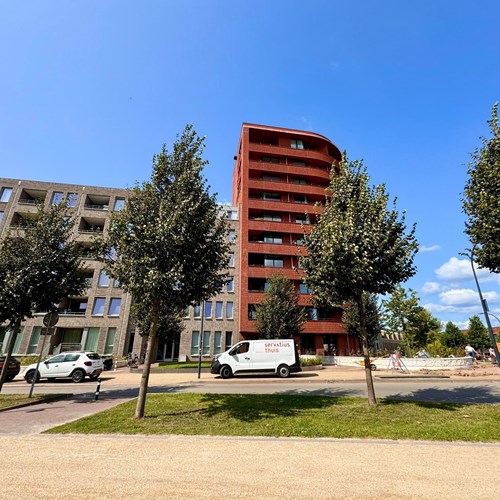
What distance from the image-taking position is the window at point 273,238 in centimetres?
3938

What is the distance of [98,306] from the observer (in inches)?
1363

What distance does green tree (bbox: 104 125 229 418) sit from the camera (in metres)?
8.70

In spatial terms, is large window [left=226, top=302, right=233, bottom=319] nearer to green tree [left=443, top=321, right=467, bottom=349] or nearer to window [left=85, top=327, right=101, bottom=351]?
window [left=85, top=327, right=101, bottom=351]

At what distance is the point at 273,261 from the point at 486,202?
30358mm

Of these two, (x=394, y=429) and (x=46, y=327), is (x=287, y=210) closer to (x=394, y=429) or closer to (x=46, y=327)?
(x=46, y=327)

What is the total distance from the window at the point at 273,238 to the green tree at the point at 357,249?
91.0ft

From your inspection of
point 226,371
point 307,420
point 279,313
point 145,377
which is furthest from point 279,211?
point 307,420

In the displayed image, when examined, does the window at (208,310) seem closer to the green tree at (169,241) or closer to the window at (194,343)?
the window at (194,343)

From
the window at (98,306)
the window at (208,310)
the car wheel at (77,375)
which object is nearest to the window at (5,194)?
the window at (98,306)

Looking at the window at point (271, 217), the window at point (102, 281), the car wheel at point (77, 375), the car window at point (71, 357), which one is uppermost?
the window at point (271, 217)

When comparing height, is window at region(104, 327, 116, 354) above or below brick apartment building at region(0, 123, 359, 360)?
below

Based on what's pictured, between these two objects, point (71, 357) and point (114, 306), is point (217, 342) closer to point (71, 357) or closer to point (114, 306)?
point (114, 306)

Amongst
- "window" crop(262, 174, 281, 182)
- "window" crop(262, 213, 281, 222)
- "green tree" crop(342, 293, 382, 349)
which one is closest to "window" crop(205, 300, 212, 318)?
"window" crop(262, 213, 281, 222)

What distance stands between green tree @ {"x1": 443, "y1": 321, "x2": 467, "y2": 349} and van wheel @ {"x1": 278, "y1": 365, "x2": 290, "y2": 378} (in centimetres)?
5212
